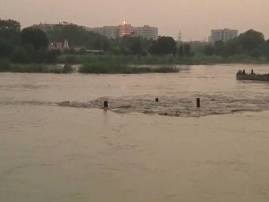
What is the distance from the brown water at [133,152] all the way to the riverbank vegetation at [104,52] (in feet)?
104

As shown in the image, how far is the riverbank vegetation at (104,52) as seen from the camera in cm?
6256

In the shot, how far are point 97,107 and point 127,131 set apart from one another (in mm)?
8115

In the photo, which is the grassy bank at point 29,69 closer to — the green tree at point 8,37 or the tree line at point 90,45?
the tree line at point 90,45

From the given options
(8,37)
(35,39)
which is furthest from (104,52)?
(35,39)

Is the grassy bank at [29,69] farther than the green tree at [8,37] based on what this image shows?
No

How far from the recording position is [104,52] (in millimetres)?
92438

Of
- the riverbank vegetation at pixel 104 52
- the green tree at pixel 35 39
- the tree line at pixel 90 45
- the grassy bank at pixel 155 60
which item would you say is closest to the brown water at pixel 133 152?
the riverbank vegetation at pixel 104 52

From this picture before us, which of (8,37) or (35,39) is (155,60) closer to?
(35,39)

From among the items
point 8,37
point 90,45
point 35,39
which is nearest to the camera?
point 35,39

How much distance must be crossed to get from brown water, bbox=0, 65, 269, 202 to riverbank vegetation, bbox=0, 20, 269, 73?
104 feet

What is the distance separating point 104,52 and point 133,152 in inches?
3044

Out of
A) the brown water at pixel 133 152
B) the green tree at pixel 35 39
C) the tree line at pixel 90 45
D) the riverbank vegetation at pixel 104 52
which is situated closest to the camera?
the brown water at pixel 133 152

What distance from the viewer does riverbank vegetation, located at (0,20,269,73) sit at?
62562 millimetres

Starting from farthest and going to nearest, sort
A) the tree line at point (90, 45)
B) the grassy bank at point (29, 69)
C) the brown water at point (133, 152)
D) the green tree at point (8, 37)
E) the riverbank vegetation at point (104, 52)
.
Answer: the tree line at point (90, 45), the green tree at point (8, 37), the riverbank vegetation at point (104, 52), the grassy bank at point (29, 69), the brown water at point (133, 152)
